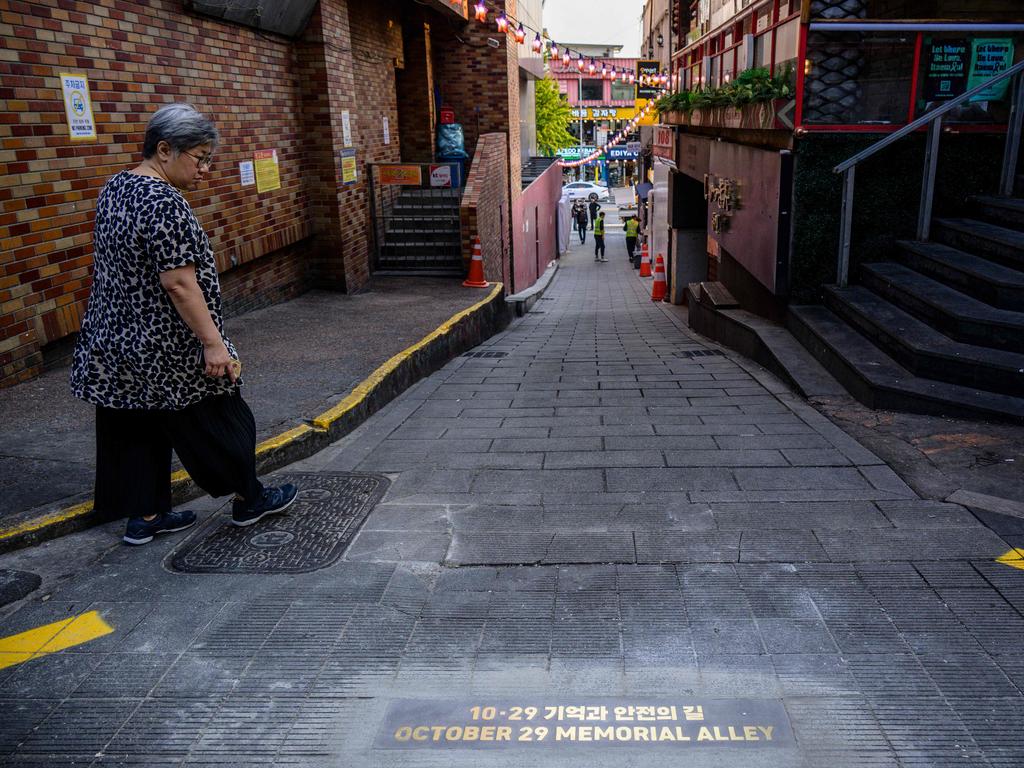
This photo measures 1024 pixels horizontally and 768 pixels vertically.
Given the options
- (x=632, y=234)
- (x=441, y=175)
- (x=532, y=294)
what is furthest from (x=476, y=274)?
(x=632, y=234)

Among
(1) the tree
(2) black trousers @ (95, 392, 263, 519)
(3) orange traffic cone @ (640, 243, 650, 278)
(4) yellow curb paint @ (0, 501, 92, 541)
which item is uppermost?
(1) the tree

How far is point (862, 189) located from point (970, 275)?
1836 mm

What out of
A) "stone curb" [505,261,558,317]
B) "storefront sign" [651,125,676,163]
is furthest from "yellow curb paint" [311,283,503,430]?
"storefront sign" [651,125,676,163]

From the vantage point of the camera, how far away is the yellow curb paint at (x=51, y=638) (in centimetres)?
286

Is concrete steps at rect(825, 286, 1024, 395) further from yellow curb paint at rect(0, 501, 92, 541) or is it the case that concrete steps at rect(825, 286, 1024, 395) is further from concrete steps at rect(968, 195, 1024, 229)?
yellow curb paint at rect(0, 501, 92, 541)

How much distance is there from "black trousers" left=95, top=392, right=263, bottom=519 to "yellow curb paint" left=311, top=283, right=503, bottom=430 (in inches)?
58.1

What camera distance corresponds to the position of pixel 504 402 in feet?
22.2

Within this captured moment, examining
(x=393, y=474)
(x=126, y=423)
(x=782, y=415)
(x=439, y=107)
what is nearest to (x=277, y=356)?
(x=393, y=474)

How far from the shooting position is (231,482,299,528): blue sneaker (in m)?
3.87

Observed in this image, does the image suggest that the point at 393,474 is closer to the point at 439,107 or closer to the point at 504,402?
the point at 504,402

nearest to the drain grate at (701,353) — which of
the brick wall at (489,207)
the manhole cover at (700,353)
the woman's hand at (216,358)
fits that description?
the manhole cover at (700,353)

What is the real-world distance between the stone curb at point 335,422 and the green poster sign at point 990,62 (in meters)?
5.73

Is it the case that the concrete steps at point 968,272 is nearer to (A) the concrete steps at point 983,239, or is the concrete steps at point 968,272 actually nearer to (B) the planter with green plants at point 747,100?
(A) the concrete steps at point 983,239

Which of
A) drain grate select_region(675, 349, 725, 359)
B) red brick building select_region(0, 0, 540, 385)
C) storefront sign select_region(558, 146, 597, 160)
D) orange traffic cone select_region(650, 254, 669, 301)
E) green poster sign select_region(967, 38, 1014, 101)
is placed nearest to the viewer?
red brick building select_region(0, 0, 540, 385)
